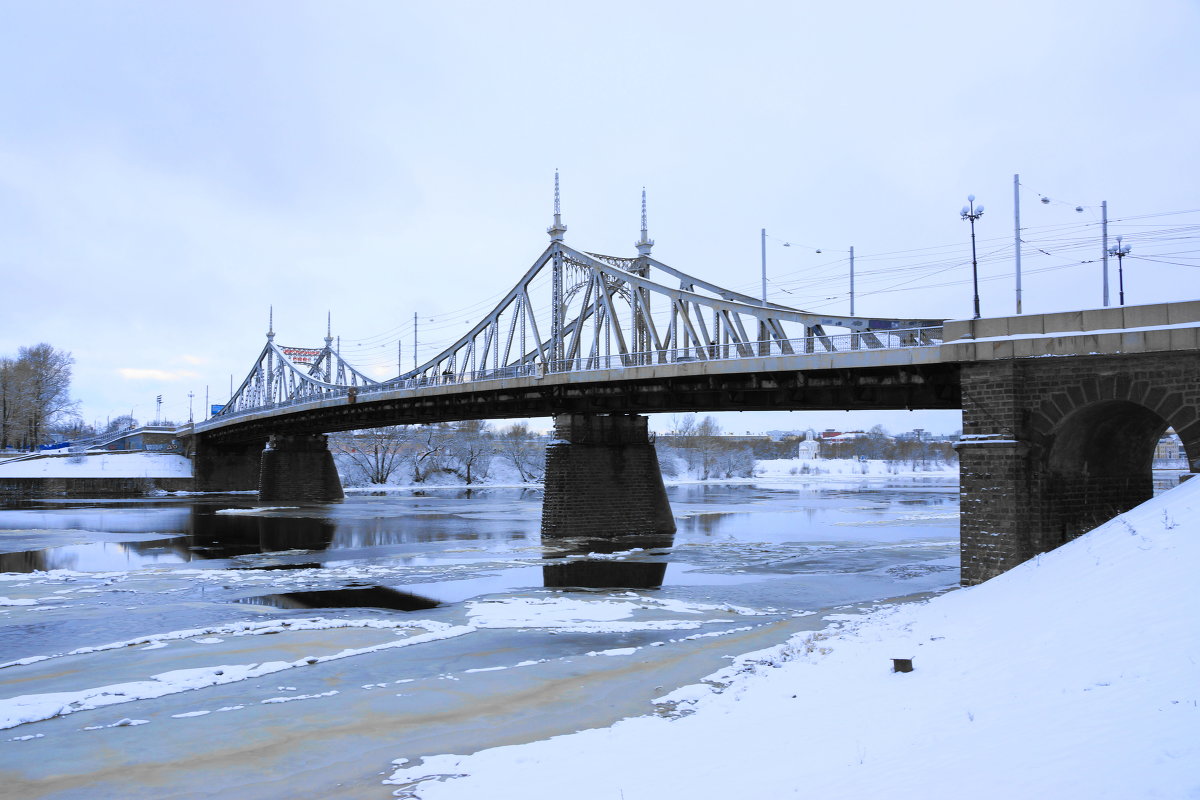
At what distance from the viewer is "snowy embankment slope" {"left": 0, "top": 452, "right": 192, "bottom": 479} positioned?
3115 inches

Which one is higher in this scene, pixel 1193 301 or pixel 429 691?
pixel 1193 301

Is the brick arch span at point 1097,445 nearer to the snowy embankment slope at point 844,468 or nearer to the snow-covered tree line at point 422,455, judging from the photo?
the snow-covered tree line at point 422,455

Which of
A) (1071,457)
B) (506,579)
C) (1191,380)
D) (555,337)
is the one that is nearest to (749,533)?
(555,337)

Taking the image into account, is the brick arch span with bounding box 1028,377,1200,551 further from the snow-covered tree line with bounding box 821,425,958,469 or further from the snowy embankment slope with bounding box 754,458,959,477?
the snow-covered tree line with bounding box 821,425,958,469

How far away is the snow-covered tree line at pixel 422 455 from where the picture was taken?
102312 mm

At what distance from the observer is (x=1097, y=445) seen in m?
19.7

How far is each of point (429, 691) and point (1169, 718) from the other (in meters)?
8.55

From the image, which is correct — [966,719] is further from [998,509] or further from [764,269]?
[764,269]

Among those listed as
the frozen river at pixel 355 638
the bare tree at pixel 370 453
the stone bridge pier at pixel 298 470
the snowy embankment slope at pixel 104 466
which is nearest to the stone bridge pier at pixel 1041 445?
the frozen river at pixel 355 638

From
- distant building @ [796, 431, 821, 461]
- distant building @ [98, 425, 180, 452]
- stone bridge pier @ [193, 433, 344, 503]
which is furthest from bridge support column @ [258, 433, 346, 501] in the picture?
distant building @ [796, 431, 821, 461]

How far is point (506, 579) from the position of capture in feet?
80.6

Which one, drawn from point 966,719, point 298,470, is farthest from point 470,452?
point 966,719

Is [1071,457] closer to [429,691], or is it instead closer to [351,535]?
[429,691]

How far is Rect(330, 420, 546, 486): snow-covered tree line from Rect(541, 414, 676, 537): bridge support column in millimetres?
61503
